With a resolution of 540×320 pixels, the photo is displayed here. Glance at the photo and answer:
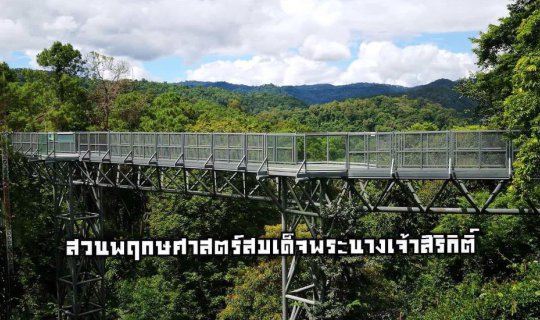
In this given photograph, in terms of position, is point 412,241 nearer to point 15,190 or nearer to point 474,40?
point 474,40

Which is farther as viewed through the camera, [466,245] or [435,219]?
[435,219]

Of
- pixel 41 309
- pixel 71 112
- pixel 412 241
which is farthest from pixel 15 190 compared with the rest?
pixel 412 241

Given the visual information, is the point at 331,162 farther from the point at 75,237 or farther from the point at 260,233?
the point at 260,233

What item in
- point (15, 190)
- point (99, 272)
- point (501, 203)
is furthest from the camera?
point (15, 190)

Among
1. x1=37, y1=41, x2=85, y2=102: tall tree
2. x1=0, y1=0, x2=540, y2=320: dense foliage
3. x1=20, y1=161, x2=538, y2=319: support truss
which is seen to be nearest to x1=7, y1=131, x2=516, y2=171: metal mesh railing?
x1=20, y1=161, x2=538, y2=319: support truss

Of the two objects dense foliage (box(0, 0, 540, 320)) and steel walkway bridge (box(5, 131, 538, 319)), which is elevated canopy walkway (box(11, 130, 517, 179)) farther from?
dense foliage (box(0, 0, 540, 320))

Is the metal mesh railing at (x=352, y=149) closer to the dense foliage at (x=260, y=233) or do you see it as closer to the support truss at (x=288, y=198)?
the support truss at (x=288, y=198)

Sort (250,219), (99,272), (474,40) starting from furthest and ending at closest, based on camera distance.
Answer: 1. (250,219)
2. (99,272)
3. (474,40)

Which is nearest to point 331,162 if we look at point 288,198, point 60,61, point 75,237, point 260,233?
point 288,198

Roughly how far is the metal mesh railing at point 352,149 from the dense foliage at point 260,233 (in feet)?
4.27

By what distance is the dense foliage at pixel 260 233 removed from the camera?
48.9 feet

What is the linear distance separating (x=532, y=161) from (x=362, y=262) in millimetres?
6490

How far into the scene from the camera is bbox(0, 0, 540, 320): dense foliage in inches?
587

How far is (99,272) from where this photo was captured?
2742 centimetres
